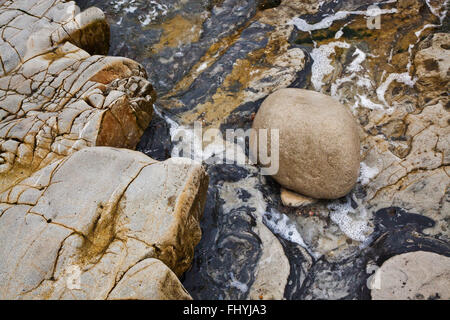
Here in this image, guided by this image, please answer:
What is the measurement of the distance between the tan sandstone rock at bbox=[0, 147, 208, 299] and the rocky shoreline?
0.01 meters

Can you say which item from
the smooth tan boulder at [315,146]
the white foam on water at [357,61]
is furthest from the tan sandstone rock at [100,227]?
the white foam on water at [357,61]

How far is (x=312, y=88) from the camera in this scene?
5.28 m

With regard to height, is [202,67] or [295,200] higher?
[202,67]

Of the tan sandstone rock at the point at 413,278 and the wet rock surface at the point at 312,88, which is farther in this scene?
the wet rock surface at the point at 312,88

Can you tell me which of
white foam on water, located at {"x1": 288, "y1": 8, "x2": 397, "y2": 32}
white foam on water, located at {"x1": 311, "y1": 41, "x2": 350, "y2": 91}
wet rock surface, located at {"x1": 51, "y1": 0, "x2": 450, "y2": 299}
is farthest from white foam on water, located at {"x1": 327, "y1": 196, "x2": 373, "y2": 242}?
white foam on water, located at {"x1": 288, "y1": 8, "x2": 397, "y2": 32}

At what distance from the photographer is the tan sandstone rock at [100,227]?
2.93 m

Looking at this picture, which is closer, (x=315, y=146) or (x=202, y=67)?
(x=315, y=146)

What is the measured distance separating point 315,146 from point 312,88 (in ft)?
5.29

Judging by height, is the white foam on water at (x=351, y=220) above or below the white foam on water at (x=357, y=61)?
below

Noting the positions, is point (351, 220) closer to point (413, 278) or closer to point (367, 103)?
point (413, 278)

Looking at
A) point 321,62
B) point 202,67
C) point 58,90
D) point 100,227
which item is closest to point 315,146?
point 321,62

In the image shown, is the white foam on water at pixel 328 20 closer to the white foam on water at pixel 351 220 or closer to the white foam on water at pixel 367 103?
the white foam on water at pixel 367 103

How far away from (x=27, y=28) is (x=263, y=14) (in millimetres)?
3997

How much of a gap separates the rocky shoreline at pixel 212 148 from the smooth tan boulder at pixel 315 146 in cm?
31
